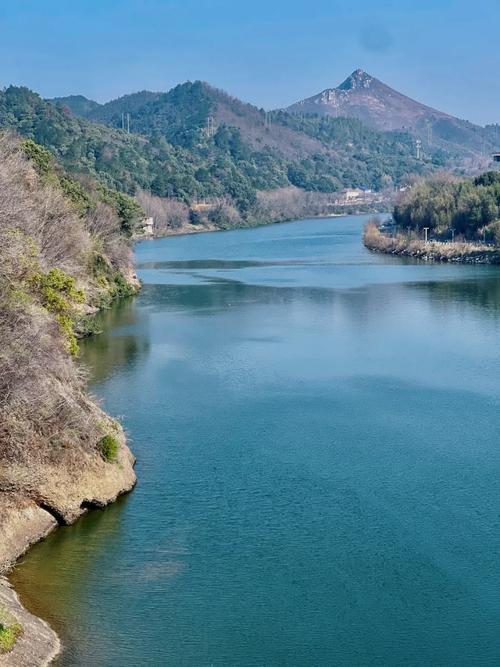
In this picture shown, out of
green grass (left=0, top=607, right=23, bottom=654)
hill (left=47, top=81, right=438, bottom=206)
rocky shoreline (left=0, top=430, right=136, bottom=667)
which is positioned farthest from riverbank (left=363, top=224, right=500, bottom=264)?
green grass (left=0, top=607, right=23, bottom=654)

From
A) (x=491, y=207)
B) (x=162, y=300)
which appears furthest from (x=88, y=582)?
(x=491, y=207)

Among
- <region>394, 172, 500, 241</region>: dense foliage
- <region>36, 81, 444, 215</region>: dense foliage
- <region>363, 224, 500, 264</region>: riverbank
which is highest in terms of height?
<region>36, 81, 444, 215</region>: dense foliage

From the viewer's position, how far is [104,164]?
78.2 metres

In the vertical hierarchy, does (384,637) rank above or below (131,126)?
below

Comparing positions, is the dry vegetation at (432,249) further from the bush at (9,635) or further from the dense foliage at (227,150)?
the bush at (9,635)

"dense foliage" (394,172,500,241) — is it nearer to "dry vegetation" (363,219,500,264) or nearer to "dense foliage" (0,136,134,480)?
"dry vegetation" (363,219,500,264)

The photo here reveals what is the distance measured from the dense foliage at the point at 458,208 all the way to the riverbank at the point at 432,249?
1.43 metres

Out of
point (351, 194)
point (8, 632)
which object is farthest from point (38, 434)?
point (351, 194)

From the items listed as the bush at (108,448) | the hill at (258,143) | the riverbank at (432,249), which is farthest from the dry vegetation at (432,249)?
the bush at (108,448)

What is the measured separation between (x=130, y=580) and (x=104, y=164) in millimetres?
70189

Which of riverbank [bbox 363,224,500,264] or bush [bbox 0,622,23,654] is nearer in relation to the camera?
bush [bbox 0,622,23,654]

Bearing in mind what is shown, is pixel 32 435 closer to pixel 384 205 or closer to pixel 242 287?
pixel 242 287

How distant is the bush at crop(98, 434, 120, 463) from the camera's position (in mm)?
13547

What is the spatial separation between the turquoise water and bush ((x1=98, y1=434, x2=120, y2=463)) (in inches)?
26.2
